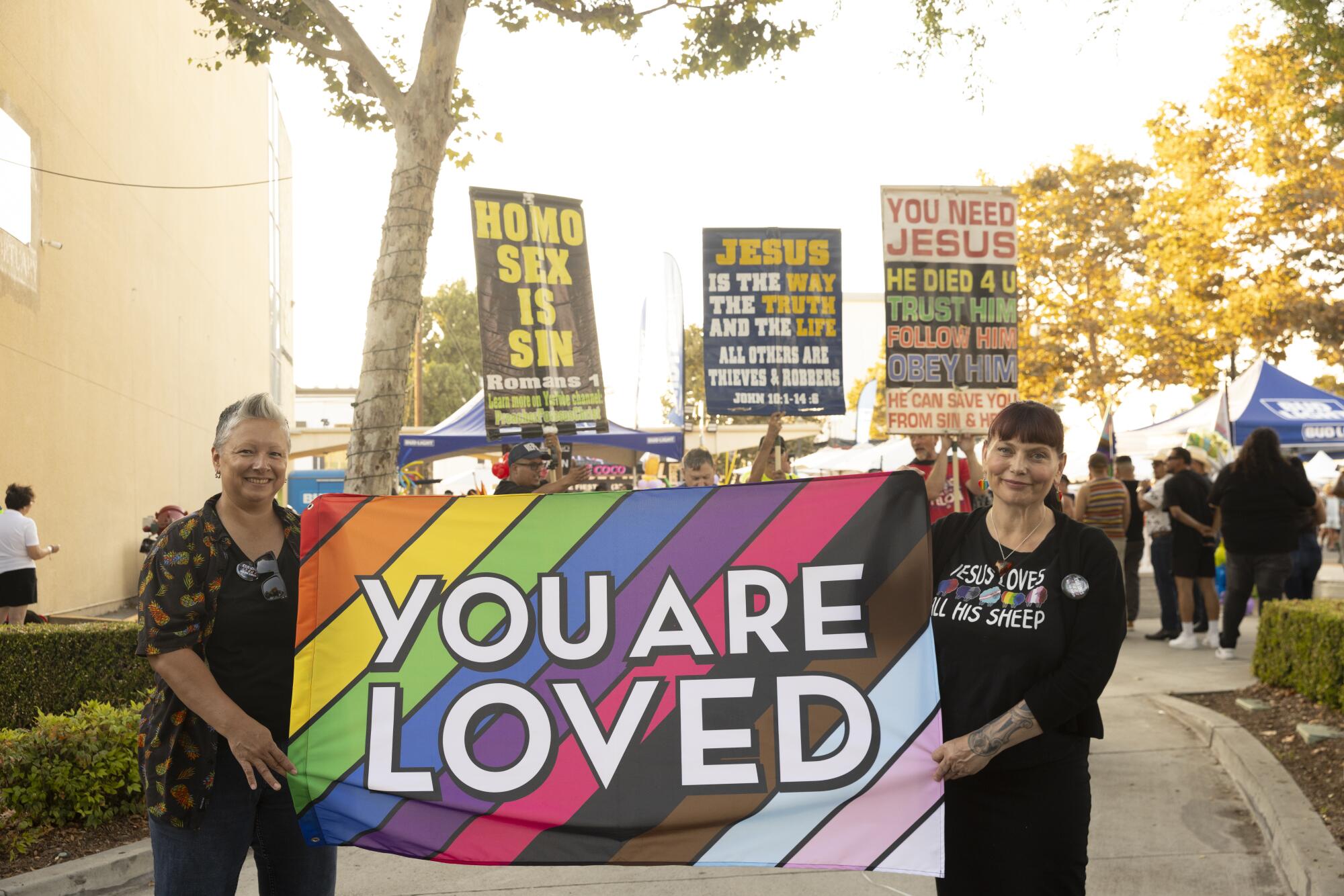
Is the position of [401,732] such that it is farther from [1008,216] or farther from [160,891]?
[1008,216]

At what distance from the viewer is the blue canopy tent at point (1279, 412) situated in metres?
16.5

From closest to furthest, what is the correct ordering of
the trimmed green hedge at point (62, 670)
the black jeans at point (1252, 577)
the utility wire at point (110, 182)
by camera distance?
the trimmed green hedge at point (62, 670) < the black jeans at point (1252, 577) < the utility wire at point (110, 182)

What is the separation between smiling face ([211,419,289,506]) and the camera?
3.29 meters

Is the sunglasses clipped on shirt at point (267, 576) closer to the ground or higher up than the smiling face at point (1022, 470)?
closer to the ground

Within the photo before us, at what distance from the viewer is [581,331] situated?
372 inches

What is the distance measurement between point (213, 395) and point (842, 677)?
27.7 meters

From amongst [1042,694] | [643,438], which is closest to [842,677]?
[1042,694]

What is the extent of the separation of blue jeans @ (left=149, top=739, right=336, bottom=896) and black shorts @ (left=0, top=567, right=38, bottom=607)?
Result: 9.84m

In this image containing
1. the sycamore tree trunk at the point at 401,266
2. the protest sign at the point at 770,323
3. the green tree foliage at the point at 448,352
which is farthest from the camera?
the green tree foliage at the point at 448,352

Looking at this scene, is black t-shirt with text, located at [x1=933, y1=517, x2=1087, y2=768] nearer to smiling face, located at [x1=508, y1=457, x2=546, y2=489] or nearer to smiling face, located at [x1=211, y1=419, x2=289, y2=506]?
smiling face, located at [x1=211, y1=419, x2=289, y2=506]

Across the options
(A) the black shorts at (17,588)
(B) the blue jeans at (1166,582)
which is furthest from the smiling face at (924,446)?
(A) the black shorts at (17,588)

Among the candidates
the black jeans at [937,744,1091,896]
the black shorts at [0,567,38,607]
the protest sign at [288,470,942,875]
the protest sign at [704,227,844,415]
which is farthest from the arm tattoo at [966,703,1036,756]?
the black shorts at [0,567,38,607]

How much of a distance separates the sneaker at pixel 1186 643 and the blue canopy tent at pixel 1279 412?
4736 mm

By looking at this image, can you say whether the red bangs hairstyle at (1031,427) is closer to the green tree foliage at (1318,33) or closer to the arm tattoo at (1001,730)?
the arm tattoo at (1001,730)
